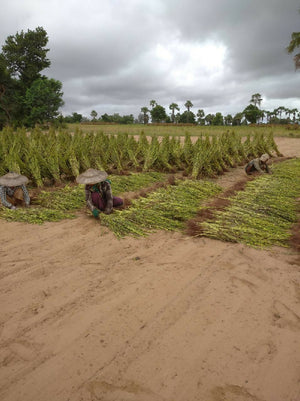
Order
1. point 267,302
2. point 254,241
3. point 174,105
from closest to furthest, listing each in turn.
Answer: point 267,302 → point 254,241 → point 174,105


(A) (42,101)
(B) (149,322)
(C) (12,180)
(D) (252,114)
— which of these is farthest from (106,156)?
(D) (252,114)

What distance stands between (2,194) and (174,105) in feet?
200

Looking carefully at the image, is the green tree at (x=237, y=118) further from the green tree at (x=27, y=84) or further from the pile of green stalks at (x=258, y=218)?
the pile of green stalks at (x=258, y=218)

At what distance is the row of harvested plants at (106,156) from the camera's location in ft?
18.9

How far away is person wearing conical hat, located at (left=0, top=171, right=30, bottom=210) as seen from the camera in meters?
4.32

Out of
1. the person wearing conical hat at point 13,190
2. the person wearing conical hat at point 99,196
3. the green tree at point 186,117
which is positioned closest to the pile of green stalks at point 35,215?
the person wearing conical hat at point 13,190

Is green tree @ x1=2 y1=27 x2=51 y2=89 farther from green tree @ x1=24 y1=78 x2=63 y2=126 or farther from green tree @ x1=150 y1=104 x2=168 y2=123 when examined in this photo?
green tree @ x1=150 y1=104 x2=168 y2=123

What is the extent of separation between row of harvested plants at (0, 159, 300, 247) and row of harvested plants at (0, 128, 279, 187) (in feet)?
3.33

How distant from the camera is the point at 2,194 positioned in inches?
175

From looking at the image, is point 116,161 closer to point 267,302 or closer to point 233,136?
point 233,136

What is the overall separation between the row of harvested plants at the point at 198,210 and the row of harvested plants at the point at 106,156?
1.02m

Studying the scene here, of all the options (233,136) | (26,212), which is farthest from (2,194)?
(233,136)

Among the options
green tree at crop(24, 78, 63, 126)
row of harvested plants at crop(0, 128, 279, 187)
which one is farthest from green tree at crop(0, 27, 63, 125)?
row of harvested plants at crop(0, 128, 279, 187)

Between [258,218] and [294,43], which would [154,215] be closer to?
[258,218]
